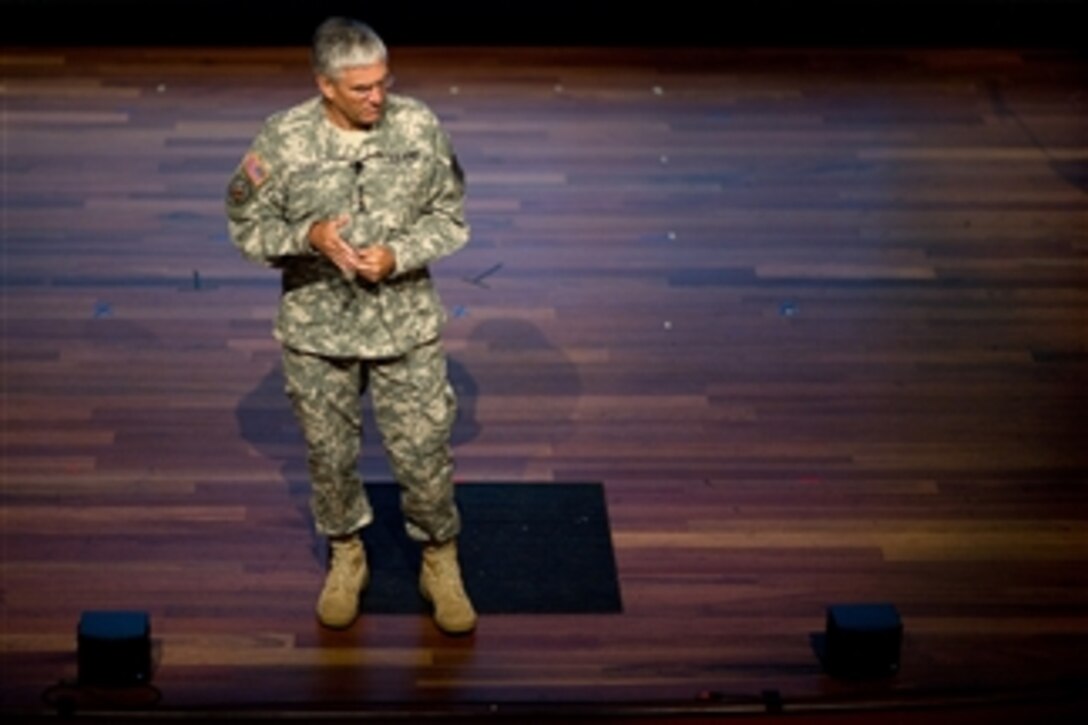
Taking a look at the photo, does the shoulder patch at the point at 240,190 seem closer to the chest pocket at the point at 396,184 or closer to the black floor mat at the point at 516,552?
the chest pocket at the point at 396,184

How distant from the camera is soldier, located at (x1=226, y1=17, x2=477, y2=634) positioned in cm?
502

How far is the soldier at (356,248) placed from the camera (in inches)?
197

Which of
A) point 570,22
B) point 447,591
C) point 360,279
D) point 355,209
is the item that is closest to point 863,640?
point 447,591

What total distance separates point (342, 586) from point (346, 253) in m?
0.99

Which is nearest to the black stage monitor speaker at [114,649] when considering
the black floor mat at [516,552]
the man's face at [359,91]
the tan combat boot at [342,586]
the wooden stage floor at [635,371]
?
the wooden stage floor at [635,371]

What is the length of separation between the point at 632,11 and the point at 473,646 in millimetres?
4204

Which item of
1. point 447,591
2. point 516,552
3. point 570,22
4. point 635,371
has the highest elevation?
point 447,591

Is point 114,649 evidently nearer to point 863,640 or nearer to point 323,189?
point 323,189

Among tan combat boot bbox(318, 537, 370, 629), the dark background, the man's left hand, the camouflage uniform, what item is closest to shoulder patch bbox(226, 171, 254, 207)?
the camouflage uniform

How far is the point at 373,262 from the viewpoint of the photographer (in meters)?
5.00

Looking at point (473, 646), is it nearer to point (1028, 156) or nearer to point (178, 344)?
point (178, 344)

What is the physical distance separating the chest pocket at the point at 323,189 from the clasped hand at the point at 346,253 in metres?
0.08

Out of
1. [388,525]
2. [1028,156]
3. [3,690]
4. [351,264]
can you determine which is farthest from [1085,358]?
[3,690]

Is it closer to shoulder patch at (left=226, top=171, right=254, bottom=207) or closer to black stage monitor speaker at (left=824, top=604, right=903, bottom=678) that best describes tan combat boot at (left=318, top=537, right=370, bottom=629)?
shoulder patch at (left=226, top=171, right=254, bottom=207)
